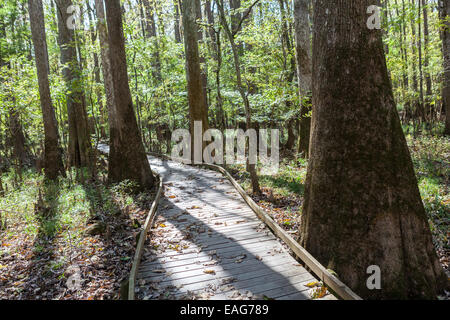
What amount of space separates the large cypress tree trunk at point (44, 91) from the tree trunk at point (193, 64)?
5.72 meters

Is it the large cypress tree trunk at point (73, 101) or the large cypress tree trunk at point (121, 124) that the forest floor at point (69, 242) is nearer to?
the large cypress tree trunk at point (121, 124)

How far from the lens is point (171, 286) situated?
4.31 metres

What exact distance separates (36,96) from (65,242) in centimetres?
981

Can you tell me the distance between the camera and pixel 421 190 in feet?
23.6

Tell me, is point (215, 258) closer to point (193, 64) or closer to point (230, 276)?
point (230, 276)

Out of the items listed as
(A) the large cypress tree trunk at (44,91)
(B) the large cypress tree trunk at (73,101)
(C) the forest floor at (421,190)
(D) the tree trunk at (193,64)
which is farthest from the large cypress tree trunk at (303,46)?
(A) the large cypress tree trunk at (44,91)

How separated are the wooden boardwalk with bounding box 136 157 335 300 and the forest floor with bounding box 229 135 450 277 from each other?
23.9 inches

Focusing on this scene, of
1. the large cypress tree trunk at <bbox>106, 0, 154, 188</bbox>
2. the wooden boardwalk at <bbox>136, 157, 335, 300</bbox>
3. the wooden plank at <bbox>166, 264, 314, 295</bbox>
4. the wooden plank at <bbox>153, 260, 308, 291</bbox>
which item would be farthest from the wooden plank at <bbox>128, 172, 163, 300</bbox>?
the large cypress tree trunk at <bbox>106, 0, 154, 188</bbox>

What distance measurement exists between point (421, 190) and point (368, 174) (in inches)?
174

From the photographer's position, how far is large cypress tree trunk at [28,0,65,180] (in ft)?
38.0

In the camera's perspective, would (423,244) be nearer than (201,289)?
Yes

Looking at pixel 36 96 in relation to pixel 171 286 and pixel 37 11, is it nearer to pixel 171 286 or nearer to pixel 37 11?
pixel 37 11

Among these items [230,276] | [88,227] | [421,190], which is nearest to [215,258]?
[230,276]
